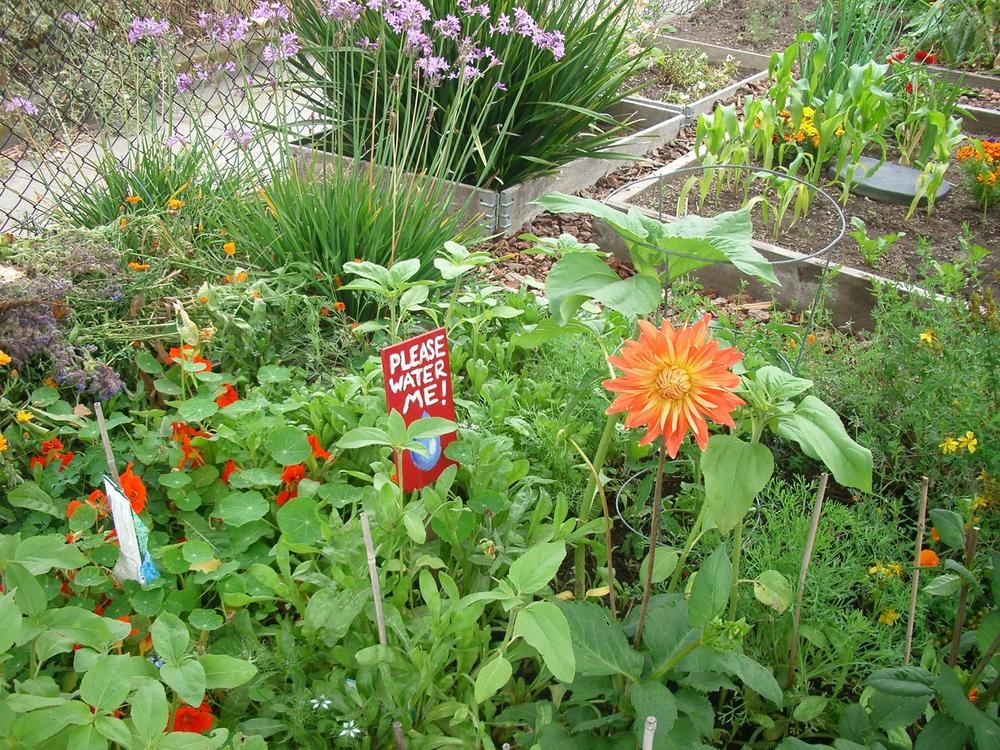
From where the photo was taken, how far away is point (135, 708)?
0.96 metres

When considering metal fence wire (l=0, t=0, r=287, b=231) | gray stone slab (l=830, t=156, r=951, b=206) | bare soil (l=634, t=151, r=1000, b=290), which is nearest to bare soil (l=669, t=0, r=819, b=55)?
gray stone slab (l=830, t=156, r=951, b=206)

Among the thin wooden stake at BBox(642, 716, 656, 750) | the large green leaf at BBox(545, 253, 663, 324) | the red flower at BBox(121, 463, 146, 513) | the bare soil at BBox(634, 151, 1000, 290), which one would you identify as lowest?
the bare soil at BBox(634, 151, 1000, 290)

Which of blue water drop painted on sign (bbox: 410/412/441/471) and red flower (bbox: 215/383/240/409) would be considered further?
red flower (bbox: 215/383/240/409)

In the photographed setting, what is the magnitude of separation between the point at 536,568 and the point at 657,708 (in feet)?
0.80

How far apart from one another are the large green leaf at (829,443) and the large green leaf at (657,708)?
0.36 metres

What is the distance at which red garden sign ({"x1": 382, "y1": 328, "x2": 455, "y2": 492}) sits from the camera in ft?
4.74

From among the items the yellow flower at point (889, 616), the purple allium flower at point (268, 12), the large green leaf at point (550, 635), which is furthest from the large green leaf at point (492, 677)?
the purple allium flower at point (268, 12)

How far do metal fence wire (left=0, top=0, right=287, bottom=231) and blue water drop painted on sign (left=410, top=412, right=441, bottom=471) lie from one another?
1308mm

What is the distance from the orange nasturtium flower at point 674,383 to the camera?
1009 millimetres

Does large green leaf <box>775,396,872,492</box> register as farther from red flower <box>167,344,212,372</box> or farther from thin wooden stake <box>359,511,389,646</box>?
red flower <box>167,344,212,372</box>

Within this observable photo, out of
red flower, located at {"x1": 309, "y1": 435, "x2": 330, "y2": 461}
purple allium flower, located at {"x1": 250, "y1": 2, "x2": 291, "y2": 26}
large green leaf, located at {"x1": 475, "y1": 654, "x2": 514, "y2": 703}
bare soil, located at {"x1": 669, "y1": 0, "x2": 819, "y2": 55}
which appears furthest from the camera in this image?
bare soil, located at {"x1": 669, "y1": 0, "x2": 819, "y2": 55}

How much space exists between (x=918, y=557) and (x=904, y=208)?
2.58 m

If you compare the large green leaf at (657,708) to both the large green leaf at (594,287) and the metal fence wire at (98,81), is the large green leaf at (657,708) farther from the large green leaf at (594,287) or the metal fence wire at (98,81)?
the metal fence wire at (98,81)

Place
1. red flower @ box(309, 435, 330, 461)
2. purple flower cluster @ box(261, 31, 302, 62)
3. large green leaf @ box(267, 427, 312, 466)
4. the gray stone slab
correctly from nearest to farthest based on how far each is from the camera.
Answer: large green leaf @ box(267, 427, 312, 466) < red flower @ box(309, 435, 330, 461) < purple flower cluster @ box(261, 31, 302, 62) < the gray stone slab
